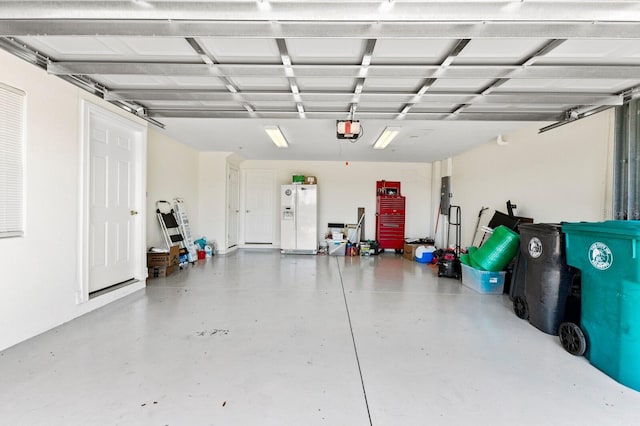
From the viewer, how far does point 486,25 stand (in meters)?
1.79

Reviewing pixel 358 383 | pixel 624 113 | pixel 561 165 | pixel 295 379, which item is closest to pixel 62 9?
pixel 295 379

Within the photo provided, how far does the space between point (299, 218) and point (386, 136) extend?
10.4ft

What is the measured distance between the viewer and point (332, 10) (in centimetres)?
170

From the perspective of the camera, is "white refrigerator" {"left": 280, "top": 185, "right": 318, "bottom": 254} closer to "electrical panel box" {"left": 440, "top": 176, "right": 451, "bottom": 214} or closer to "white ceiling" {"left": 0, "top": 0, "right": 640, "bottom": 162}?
"white ceiling" {"left": 0, "top": 0, "right": 640, "bottom": 162}

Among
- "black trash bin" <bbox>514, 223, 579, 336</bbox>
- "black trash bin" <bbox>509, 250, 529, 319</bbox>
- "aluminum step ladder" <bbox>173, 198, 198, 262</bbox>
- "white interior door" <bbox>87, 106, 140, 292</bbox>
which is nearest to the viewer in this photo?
"black trash bin" <bbox>514, 223, 579, 336</bbox>

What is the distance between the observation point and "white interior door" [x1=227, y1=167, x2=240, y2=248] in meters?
7.01

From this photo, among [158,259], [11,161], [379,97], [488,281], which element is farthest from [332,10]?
[158,259]

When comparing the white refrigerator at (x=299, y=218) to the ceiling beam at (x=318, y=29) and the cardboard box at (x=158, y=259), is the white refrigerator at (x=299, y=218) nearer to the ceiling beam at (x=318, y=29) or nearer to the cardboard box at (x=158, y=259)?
the cardboard box at (x=158, y=259)

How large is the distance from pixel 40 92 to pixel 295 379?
3.31 metres

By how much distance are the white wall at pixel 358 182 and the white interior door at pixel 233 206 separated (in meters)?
0.35

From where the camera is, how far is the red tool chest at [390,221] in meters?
7.52

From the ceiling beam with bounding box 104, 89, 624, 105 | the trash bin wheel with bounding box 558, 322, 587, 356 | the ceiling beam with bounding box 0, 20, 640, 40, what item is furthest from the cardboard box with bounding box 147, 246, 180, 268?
the trash bin wheel with bounding box 558, 322, 587, 356

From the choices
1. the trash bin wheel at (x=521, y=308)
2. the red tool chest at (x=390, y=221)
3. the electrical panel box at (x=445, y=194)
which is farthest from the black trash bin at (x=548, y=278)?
the red tool chest at (x=390, y=221)

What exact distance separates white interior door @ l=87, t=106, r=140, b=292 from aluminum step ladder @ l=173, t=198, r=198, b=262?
1526 millimetres
